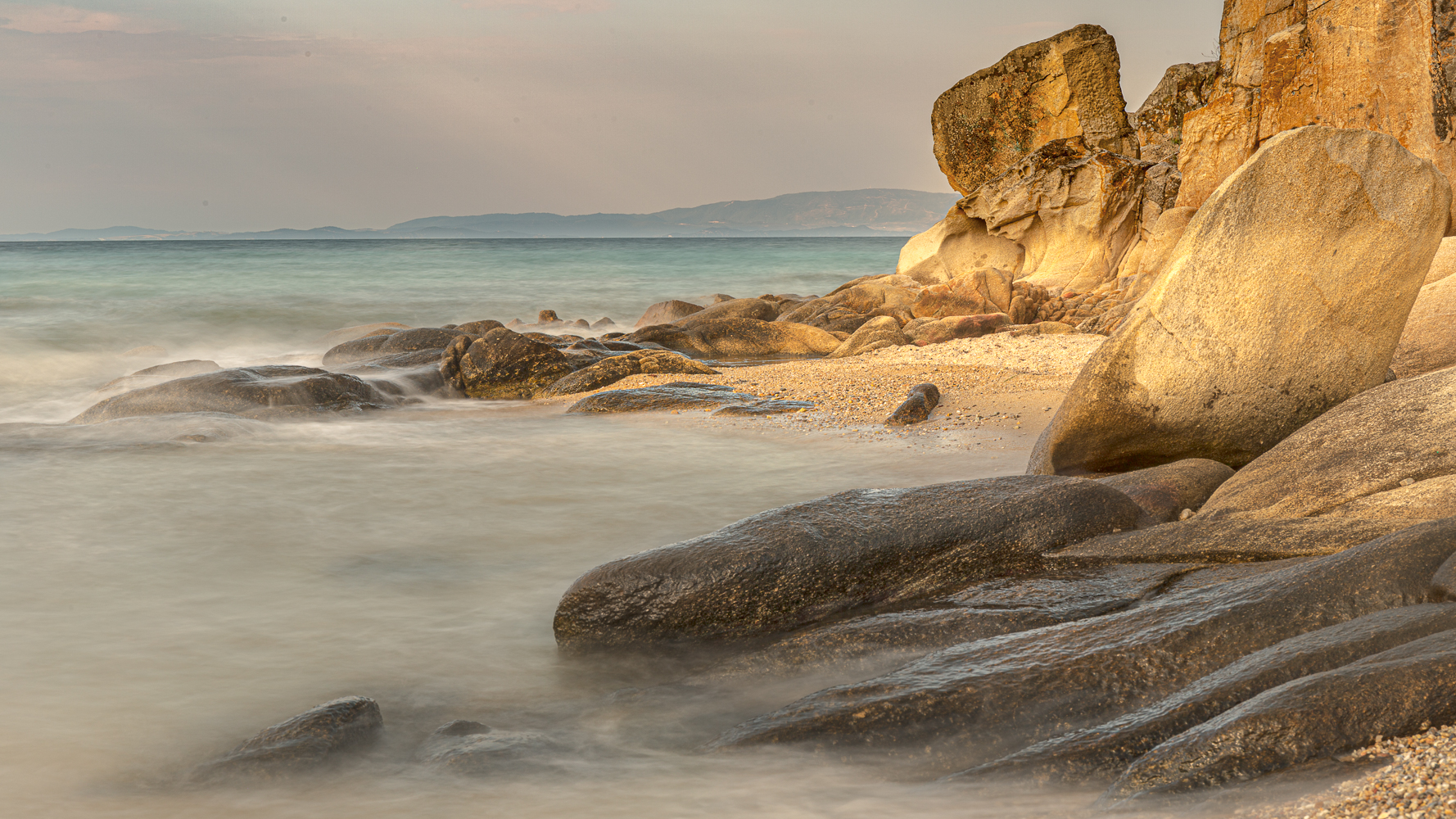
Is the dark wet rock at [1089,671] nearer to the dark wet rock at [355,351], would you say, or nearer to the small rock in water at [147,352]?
the dark wet rock at [355,351]

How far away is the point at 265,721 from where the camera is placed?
11.9 ft

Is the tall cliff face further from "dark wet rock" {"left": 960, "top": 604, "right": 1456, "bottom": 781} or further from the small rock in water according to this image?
the small rock in water

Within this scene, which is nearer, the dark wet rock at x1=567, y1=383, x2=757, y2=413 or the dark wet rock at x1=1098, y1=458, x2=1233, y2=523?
the dark wet rock at x1=1098, y1=458, x2=1233, y2=523

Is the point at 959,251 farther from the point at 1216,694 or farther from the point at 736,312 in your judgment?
the point at 1216,694

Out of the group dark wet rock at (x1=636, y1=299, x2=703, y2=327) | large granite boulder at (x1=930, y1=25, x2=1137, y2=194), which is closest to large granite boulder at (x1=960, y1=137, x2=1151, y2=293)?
large granite boulder at (x1=930, y1=25, x2=1137, y2=194)

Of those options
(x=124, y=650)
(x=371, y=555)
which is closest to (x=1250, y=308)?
(x=371, y=555)

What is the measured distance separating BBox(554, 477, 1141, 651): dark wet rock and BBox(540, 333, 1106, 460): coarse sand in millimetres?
2693

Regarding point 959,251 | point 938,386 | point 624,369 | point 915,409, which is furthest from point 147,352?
point 959,251

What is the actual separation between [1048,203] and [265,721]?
62.7ft

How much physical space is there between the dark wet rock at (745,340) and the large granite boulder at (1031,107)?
29.5ft

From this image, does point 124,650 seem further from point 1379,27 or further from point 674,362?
point 1379,27

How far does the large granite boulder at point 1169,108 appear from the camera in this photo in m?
19.0

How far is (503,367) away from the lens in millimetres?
12375

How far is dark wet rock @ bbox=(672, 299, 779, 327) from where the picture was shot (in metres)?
17.3
